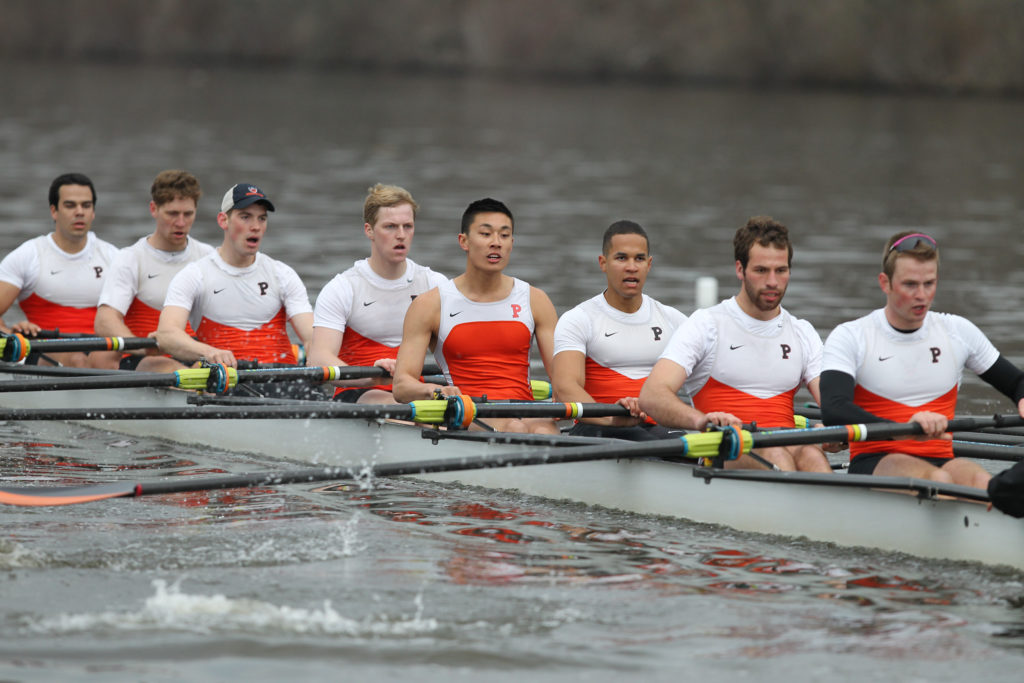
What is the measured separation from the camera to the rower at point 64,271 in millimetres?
10477

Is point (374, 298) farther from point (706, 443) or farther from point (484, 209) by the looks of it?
point (706, 443)

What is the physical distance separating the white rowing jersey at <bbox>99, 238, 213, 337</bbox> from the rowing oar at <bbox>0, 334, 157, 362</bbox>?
510mm

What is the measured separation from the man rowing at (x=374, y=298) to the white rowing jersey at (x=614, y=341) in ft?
4.10

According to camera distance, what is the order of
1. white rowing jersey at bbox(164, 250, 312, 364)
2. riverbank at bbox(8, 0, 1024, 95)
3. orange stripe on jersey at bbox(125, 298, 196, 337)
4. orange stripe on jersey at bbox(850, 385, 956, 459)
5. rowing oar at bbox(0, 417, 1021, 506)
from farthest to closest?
1. riverbank at bbox(8, 0, 1024, 95)
2. orange stripe on jersey at bbox(125, 298, 196, 337)
3. white rowing jersey at bbox(164, 250, 312, 364)
4. orange stripe on jersey at bbox(850, 385, 956, 459)
5. rowing oar at bbox(0, 417, 1021, 506)

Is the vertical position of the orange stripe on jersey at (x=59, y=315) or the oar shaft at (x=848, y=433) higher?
the orange stripe on jersey at (x=59, y=315)

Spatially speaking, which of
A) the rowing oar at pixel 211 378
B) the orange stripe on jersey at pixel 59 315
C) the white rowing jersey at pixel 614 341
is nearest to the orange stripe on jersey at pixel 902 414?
the white rowing jersey at pixel 614 341

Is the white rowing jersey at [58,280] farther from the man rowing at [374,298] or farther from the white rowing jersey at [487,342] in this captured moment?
the white rowing jersey at [487,342]

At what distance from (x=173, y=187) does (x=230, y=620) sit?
4.85m

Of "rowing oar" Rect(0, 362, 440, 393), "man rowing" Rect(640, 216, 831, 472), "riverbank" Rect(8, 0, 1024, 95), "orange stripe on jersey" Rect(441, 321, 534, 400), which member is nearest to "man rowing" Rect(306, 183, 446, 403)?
"rowing oar" Rect(0, 362, 440, 393)

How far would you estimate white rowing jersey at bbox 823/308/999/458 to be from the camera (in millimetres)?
6898

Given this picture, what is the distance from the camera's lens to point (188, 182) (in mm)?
10000

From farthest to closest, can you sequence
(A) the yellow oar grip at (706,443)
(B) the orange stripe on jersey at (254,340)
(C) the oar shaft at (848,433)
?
(B) the orange stripe on jersey at (254,340) → (A) the yellow oar grip at (706,443) → (C) the oar shaft at (848,433)

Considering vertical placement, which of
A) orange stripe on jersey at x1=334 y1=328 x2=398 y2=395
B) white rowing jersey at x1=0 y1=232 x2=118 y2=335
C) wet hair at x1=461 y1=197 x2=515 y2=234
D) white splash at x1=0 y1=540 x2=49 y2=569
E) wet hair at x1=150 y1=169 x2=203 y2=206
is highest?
wet hair at x1=150 y1=169 x2=203 y2=206

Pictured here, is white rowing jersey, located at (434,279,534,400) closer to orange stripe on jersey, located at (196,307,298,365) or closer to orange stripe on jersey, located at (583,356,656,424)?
orange stripe on jersey, located at (583,356,656,424)
